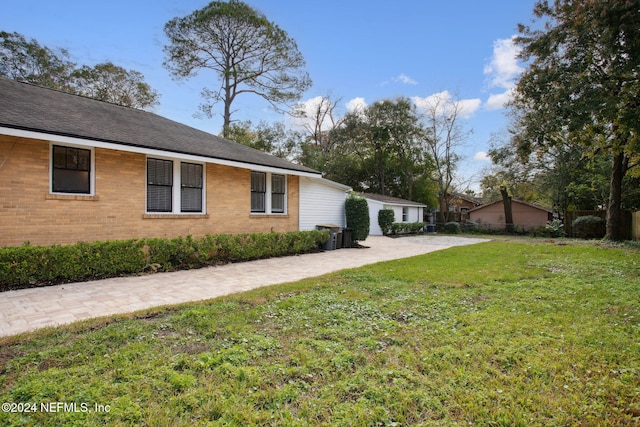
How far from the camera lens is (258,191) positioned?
11922 mm

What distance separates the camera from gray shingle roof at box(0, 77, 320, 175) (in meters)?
6.84

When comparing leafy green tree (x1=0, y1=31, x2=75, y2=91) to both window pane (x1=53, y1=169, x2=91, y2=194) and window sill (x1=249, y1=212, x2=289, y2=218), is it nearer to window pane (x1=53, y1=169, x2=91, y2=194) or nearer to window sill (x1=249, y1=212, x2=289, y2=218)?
window pane (x1=53, y1=169, x2=91, y2=194)

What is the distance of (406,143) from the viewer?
30016 mm

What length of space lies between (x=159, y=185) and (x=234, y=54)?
16.0 m

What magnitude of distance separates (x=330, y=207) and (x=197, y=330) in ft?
39.4

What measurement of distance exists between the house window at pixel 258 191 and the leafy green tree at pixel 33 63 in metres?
18.3

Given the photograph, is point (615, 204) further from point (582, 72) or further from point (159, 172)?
point (159, 172)

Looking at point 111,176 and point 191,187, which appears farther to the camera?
point 191,187

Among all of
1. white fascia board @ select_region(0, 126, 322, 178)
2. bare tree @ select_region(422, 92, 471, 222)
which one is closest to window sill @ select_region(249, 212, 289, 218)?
white fascia board @ select_region(0, 126, 322, 178)

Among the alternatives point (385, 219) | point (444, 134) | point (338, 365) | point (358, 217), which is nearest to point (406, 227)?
point (385, 219)

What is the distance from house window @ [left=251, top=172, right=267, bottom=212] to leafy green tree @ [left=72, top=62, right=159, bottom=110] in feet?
50.3

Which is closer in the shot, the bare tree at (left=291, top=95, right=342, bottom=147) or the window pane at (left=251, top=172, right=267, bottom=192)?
the window pane at (left=251, top=172, right=267, bottom=192)

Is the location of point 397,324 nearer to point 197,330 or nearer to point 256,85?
point 197,330

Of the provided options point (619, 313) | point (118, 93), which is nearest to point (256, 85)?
point (118, 93)
